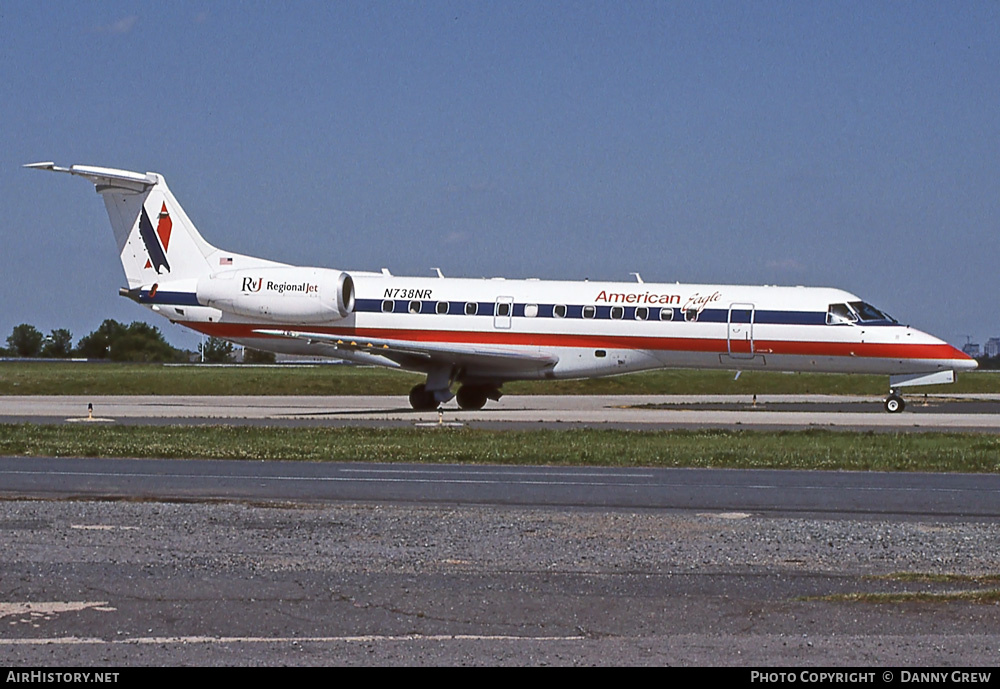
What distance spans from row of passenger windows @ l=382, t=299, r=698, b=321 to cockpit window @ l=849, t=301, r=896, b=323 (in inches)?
163

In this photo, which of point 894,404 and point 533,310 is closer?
point 533,310

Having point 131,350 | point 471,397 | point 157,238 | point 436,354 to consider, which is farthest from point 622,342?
point 131,350

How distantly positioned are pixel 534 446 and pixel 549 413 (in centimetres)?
1337

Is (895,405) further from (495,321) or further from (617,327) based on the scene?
(495,321)

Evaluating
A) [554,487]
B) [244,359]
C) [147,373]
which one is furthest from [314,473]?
[244,359]

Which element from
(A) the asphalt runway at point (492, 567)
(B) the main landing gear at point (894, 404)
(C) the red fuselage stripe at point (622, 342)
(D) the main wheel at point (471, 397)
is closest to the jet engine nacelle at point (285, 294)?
(C) the red fuselage stripe at point (622, 342)

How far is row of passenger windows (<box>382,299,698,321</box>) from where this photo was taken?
34.9 m

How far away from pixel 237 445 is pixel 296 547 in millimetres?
12460

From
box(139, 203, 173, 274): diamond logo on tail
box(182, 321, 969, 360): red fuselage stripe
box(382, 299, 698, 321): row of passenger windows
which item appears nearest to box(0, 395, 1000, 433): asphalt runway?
box(182, 321, 969, 360): red fuselage stripe

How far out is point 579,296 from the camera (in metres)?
35.9

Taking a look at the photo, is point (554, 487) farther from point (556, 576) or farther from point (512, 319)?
point (512, 319)

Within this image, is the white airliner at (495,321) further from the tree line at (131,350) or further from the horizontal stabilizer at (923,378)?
the tree line at (131,350)

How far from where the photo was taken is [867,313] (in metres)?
34.5

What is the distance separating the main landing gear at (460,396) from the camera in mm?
36500
